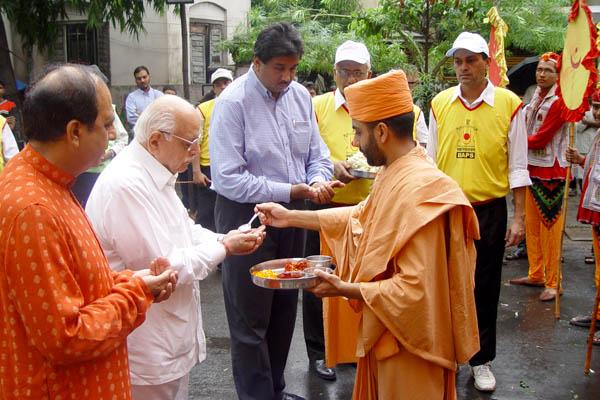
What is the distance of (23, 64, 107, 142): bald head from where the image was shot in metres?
1.76

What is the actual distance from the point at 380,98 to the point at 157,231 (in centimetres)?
104

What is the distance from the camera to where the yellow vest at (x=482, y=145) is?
409cm

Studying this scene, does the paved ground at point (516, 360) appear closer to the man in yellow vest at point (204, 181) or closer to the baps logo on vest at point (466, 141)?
the man in yellow vest at point (204, 181)

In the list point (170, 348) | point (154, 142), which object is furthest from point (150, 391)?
point (154, 142)

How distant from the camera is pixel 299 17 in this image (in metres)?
14.0

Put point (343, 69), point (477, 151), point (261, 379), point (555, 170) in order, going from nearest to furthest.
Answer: point (261, 379)
point (477, 151)
point (343, 69)
point (555, 170)

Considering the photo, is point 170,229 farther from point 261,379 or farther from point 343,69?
point 343,69

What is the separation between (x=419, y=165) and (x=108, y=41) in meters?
14.5

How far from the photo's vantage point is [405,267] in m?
2.37

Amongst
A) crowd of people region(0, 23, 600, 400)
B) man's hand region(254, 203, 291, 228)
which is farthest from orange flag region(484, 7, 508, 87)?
man's hand region(254, 203, 291, 228)

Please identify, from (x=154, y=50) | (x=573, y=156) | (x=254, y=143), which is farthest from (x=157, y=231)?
(x=154, y=50)

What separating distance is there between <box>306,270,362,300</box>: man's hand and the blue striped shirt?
113cm

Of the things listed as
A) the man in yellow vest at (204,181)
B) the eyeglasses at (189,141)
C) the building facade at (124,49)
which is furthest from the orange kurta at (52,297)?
the building facade at (124,49)

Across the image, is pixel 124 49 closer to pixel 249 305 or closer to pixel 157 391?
pixel 249 305
